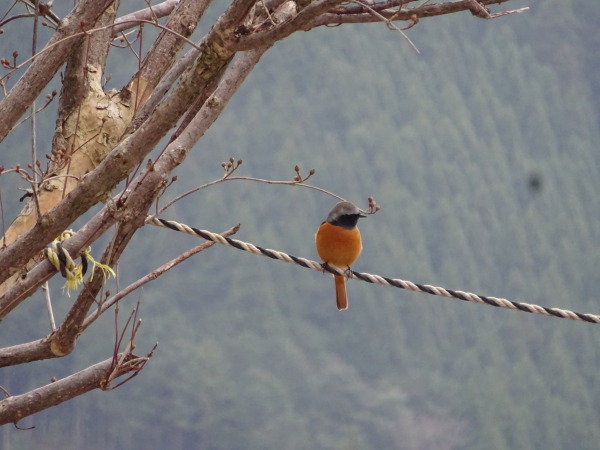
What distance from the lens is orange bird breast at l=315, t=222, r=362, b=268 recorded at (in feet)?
9.59

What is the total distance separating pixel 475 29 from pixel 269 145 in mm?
1615

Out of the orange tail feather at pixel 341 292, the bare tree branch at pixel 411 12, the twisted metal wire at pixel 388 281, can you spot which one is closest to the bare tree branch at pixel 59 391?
the twisted metal wire at pixel 388 281

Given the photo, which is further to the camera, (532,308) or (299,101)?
(299,101)

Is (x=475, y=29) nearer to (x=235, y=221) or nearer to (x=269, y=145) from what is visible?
(x=269, y=145)

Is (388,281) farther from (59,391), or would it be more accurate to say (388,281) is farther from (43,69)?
(43,69)

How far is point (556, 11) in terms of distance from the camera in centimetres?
559

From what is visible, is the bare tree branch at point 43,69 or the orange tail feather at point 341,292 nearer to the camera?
the bare tree branch at point 43,69

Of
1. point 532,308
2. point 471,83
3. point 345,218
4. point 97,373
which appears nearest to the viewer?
point 97,373

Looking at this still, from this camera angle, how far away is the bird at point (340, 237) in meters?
2.92

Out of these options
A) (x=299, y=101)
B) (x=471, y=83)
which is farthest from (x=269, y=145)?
(x=471, y=83)

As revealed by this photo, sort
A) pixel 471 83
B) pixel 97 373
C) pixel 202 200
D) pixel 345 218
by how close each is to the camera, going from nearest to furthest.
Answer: pixel 97 373 → pixel 345 218 → pixel 202 200 → pixel 471 83

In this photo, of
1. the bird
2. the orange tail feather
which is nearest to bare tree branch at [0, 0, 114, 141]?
the bird

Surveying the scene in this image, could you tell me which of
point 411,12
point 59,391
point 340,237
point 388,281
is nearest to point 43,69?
point 59,391

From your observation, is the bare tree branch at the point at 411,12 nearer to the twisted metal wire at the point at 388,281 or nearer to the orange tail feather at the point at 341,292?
the twisted metal wire at the point at 388,281
